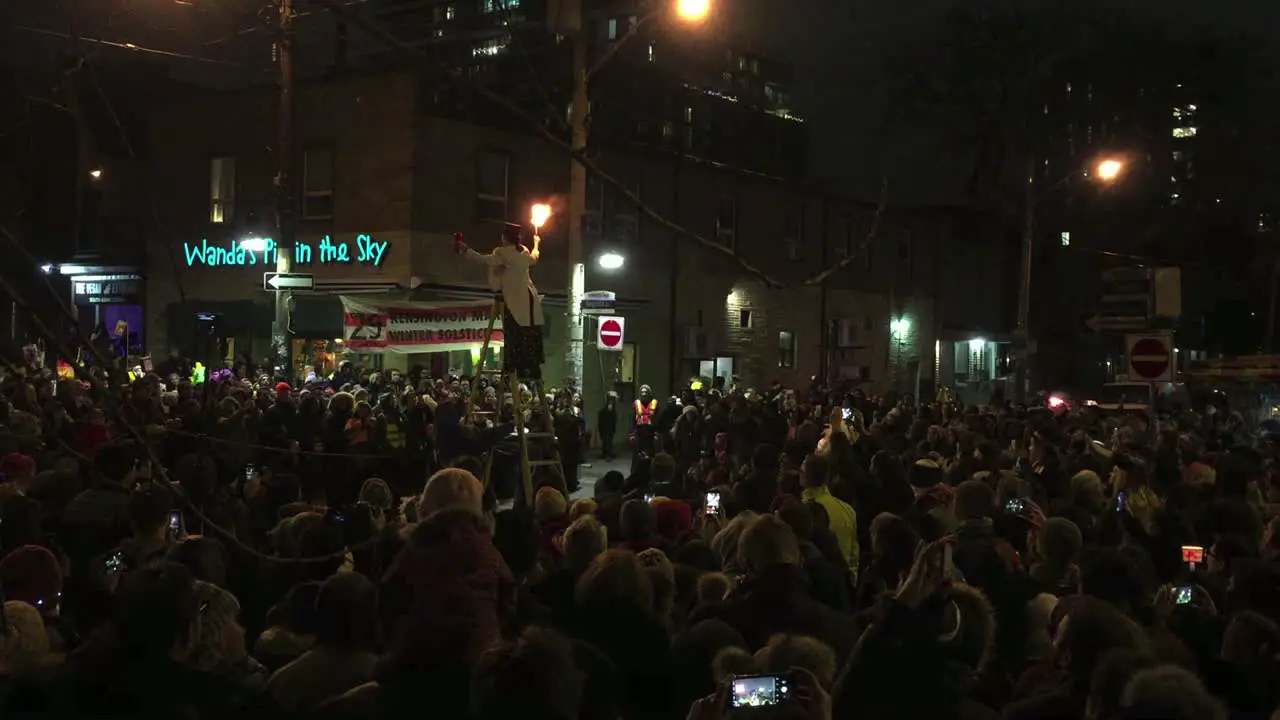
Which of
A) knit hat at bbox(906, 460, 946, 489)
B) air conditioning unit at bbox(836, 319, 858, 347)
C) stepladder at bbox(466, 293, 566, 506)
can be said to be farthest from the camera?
air conditioning unit at bbox(836, 319, 858, 347)

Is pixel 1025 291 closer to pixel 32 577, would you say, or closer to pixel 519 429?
pixel 519 429

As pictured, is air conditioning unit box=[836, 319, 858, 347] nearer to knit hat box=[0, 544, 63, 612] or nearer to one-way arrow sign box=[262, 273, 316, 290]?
one-way arrow sign box=[262, 273, 316, 290]

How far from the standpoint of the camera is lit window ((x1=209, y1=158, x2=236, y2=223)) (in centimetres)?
2789

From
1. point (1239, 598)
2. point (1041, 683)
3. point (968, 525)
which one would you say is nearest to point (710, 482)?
point (968, 525)

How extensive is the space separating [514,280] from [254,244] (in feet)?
57.8

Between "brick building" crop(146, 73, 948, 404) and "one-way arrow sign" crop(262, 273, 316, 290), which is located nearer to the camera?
"one-way arrow sign" crop(262, 273, 316, 290)

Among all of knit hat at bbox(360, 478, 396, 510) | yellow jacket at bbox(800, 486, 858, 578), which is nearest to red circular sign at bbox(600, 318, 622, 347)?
yellow jacket at bbox(800, 486, 858, 578)

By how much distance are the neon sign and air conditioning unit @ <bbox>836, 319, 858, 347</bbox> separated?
648 inches

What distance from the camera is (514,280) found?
9.70m

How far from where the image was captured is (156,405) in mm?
12438

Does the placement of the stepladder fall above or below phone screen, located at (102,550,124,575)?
above

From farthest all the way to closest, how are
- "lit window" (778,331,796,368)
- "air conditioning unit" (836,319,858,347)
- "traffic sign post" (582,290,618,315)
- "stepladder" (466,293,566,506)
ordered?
"air conditioning unit" (836,319,858,347)
"lit window" (778,331,796,368)
"traffic sign post" (582,290,618,315)
"stepladder" (466,293,566,506)

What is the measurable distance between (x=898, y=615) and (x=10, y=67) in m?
3.80

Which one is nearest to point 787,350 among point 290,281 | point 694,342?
point 694,342
